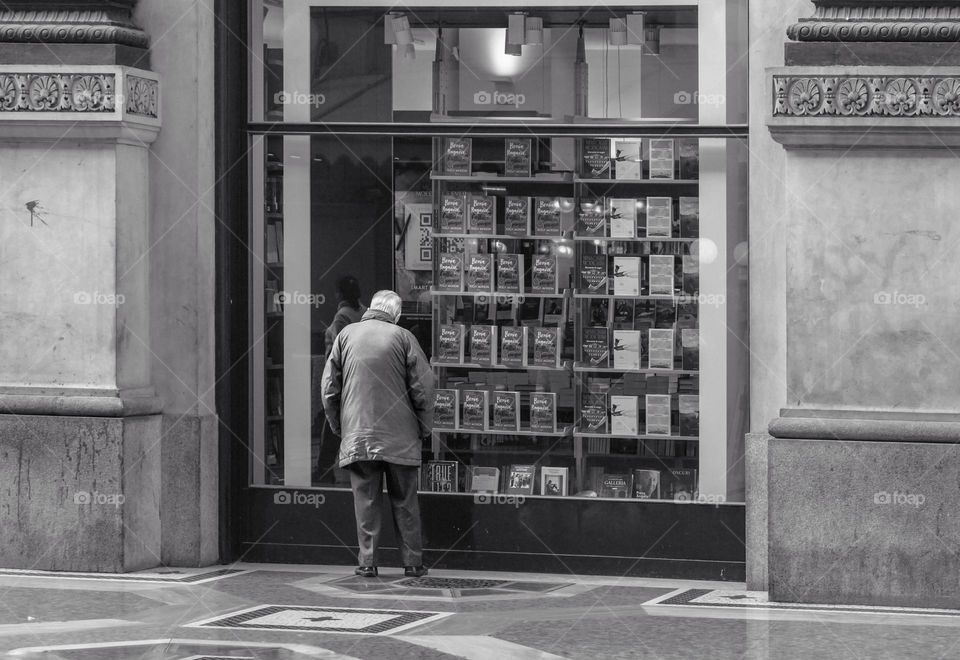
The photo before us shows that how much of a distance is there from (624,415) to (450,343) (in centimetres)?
132

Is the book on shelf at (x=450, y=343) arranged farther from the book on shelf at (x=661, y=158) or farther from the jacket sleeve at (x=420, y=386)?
the book on shelf at (x=661, y=158)

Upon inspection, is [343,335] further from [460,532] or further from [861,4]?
[861,4]

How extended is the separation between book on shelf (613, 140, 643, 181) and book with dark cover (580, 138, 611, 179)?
0.06 m

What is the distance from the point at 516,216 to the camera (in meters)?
10.3

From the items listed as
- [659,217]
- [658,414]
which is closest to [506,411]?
[658,414]

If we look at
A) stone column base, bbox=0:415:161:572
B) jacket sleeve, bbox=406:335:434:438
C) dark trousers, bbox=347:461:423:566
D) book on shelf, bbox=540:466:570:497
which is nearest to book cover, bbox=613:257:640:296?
book on shelf, bbox=540:466:570:497

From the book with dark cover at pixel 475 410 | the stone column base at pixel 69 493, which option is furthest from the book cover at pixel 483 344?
the stone column base at pixel 69 493

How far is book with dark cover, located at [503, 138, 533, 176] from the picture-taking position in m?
10.2

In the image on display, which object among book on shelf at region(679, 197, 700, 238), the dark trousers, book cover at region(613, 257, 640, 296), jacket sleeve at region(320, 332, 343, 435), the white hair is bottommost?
the dark trousers

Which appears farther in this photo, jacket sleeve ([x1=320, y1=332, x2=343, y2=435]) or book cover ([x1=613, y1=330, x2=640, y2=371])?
book cover ([x1=613, y1=330, x2=640, y2=371])

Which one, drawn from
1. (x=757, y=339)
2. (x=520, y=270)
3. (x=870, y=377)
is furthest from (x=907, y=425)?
(x=520, y=270)

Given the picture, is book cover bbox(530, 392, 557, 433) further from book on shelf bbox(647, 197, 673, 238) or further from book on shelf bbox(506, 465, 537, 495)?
book on shelf bbox(647, 197, 673, 238)

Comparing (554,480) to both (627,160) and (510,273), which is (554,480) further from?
(627,160)

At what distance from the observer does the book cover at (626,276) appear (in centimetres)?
1012
